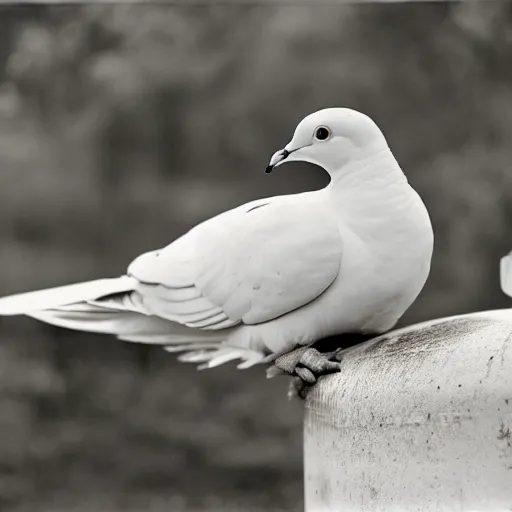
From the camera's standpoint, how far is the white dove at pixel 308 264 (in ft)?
3.35

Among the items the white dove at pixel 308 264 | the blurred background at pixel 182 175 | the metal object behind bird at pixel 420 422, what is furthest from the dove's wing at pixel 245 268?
the blurred background at pixel 182 175

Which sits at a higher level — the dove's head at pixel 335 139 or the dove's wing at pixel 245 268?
the dove's head at pixel 335 139

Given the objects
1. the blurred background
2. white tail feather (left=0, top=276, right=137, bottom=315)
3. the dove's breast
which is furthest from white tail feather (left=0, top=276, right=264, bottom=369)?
the blurred background

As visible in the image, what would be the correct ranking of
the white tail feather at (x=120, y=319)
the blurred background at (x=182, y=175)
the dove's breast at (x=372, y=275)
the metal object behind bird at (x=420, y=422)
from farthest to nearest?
the blurred background at (x=182, y=175), the white tail feather at (x=120, y=319), the dove's breast at (x=372, y=275), the metal object behind bird at (x=420, y=422)

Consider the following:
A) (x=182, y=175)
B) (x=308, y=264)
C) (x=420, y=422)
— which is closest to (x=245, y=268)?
(x=308, y=264)

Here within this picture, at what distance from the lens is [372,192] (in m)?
1.03

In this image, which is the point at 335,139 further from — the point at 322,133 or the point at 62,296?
A: the point at 62,296

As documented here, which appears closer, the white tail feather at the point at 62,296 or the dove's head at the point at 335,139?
the dove's head at the point at 335,139

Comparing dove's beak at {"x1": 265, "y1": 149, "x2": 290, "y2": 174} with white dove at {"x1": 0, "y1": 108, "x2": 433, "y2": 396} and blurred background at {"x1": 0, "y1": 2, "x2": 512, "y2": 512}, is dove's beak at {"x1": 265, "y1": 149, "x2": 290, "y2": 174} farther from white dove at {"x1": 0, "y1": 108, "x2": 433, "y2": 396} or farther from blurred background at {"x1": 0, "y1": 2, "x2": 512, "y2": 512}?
blurred background at {"x1": 0, "y1": 2, "x2": 512, "y2": 512}

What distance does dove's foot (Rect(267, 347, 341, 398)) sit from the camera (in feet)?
3.42

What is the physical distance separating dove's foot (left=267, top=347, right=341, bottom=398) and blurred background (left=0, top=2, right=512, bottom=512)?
0.92 m

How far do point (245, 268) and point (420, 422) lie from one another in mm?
311

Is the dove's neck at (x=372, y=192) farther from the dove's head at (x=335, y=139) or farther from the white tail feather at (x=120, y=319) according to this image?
the white tail feather at (x=120, y=319)

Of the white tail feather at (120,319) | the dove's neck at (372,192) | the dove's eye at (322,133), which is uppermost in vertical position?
the dove's eye at (322,133)
